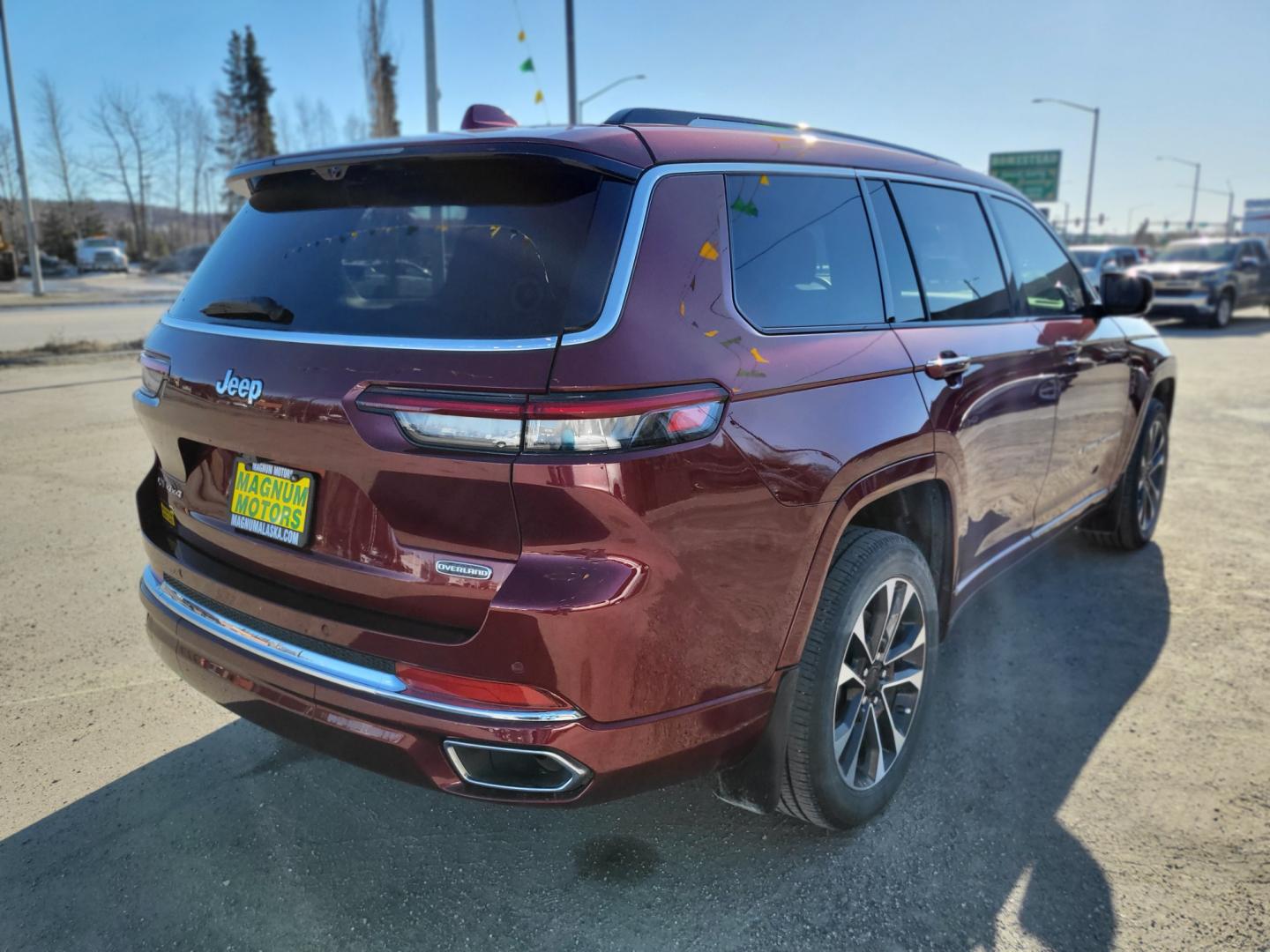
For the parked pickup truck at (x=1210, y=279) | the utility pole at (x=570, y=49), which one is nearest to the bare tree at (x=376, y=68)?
the utility pole at (x=570, y=49)

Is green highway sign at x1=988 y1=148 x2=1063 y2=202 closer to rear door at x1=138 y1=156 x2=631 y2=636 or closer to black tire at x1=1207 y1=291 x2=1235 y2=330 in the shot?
black tire at x1=1207 y1=291 x2=1235 y2=330

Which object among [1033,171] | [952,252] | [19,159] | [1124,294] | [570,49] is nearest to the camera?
[952,252]

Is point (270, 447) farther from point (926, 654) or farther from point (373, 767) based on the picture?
point (926, 654)

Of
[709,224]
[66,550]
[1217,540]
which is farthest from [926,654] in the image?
[66,550]

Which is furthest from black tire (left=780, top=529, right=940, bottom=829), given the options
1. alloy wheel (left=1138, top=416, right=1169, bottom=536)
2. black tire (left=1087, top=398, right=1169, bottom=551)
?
alloy wheel (left=1138, top=416, right=1169, bottom=536)

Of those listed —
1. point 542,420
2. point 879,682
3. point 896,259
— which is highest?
point 896,259

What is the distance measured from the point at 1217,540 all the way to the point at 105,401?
9411 millimetres

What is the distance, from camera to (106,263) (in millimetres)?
50531

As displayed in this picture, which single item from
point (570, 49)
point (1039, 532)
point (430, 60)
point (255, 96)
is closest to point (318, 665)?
point (1039, 532)

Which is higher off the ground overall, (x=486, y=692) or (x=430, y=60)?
(x=430, y=60)

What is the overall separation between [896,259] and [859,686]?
132cm

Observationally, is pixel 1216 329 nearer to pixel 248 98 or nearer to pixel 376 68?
pixel 376 68

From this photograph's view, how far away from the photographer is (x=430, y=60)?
1245cm

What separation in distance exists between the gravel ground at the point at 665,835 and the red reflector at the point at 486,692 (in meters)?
0.74
